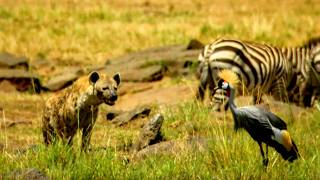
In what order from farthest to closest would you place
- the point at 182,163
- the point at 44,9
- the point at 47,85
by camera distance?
the point at 44,9, the point at 47,85, the point at 182,163

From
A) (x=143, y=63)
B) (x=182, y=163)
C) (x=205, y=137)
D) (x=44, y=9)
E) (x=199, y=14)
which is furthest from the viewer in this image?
(x=199, y=14)

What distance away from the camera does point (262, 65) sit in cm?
1521

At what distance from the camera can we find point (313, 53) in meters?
16.0

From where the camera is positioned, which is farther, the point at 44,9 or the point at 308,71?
the point at 44,9

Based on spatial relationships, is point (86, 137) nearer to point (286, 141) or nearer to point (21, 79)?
point (286, 141)

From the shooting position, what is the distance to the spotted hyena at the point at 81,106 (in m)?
9.66

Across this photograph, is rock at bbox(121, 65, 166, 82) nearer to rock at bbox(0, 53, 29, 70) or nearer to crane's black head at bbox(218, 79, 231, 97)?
rock at bbox(0, 53, 29, 70)

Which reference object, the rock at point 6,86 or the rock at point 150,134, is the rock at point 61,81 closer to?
the rock at point 6,86

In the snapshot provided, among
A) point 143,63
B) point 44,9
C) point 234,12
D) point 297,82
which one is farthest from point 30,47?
point 234,12

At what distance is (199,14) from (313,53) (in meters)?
17.6

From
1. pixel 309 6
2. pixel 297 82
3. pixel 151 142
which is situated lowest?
pixel 309 6

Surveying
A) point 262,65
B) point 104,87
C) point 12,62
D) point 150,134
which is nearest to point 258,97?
point 150,134

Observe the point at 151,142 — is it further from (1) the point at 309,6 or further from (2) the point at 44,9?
(1) the point at 309,6

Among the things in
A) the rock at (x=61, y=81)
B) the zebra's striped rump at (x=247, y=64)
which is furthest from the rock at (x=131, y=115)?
the rock at (x=61, y=81)
